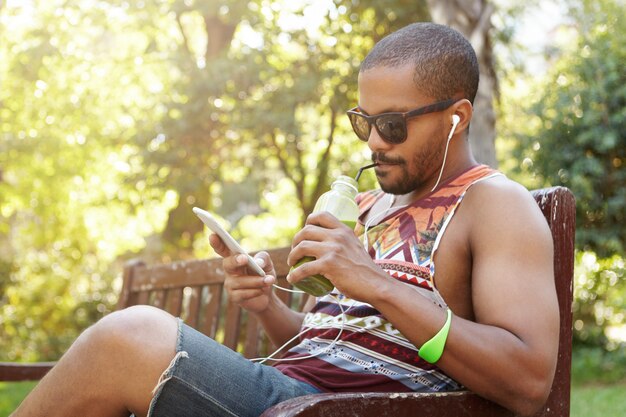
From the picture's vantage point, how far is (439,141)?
238 cm

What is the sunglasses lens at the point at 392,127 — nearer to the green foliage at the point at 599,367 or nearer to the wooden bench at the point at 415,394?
the wooden bench at the point at 415,394

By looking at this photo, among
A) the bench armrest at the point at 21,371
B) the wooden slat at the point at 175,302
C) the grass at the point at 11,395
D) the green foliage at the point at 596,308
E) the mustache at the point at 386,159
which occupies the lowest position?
the green foliage at the point at 596,308

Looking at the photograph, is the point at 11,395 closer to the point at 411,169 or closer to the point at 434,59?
the point at 411,169

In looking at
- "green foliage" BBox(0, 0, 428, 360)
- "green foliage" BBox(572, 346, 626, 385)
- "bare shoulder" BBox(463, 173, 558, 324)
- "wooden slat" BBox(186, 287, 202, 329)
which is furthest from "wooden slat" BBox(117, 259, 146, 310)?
"green foliage" BBox(0, 0, 428, 360)

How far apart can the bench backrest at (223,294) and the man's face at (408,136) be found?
0.35 metres

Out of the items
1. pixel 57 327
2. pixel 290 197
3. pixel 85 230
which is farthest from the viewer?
pixel 290 197

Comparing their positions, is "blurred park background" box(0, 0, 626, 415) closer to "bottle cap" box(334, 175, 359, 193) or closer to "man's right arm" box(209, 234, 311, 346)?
"man's right arm" box(209, 234, 311, 346)

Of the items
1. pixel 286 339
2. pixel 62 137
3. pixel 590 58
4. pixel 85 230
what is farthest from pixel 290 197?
pixel 286 339

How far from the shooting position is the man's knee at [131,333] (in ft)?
6.01

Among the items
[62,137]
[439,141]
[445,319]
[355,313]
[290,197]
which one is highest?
[439,141]

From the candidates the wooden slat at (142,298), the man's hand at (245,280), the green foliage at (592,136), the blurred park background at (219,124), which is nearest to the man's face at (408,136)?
the man's hand at (245,280)

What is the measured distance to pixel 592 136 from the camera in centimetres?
830

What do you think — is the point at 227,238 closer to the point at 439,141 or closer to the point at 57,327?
the point at 439,141

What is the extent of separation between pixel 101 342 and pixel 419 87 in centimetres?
121
